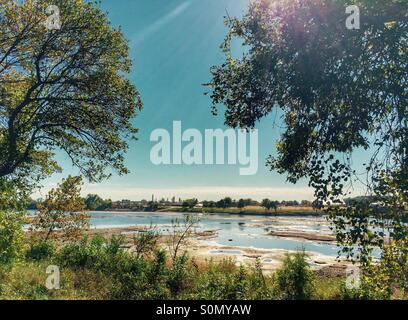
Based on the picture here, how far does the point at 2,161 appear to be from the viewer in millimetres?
17328

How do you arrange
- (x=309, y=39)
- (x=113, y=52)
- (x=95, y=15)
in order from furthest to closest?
(x=113, y=52), (x=95, y=15), (x=309, y=39)

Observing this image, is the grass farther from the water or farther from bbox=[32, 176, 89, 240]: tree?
bbox=[32, 176, 89, 240]: tree

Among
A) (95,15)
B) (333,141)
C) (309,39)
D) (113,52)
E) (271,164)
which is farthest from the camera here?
(113,52)

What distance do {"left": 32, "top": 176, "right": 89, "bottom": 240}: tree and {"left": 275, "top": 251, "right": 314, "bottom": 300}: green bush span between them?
21.4 m

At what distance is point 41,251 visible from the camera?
85.9 feet

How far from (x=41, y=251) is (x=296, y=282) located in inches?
790

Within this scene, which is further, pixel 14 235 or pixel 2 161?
pixel 14 235

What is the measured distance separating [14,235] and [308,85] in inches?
721

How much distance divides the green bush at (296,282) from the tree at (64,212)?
21394 millimetres

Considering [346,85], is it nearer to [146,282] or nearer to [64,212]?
[146,282]

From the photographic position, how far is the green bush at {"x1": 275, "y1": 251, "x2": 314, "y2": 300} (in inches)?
677

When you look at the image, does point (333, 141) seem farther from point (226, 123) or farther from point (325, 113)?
point (226, 123)
